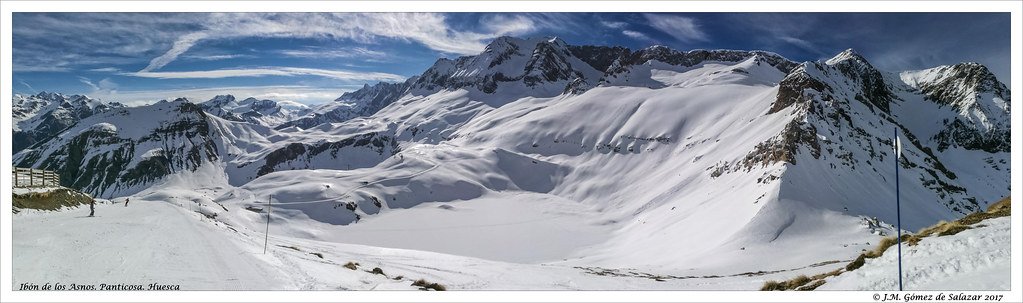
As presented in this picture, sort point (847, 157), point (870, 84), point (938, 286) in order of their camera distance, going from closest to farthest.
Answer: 1. point (938, 286)
2. point (847, 157)
3. point (870, 84)

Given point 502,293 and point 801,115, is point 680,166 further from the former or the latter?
point 502,293

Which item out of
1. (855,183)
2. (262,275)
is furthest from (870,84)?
(262,275)

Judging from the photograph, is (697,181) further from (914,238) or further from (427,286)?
(427,286)

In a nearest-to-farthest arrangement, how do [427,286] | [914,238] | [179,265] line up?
[914,238]
[179,265]
[427,286]

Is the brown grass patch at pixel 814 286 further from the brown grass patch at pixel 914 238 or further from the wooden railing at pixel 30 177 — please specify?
the wooden railing at pixel 30 177

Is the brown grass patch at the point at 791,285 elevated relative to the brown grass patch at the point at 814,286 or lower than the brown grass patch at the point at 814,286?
lower

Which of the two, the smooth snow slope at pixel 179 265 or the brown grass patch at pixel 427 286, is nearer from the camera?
the smooth snow slope at pixel 179 265

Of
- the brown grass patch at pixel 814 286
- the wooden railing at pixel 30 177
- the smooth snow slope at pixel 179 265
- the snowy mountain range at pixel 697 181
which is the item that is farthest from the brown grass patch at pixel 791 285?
the wooden railing at pixel 30 177

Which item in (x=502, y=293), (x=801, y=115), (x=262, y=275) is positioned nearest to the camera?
(x=502, y=293)

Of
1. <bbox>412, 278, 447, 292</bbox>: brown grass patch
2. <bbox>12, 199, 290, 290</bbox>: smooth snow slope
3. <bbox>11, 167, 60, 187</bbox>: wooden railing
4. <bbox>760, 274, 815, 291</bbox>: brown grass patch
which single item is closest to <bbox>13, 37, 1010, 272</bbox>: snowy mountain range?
<bbox>760, 274, 815, 291</bbox>: brown grass patch

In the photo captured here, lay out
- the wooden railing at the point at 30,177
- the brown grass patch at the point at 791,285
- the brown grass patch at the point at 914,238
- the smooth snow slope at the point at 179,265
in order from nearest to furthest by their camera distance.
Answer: the brown grass patch at the point at 914,238 → the brown grass patch at the point at 791,285 → the smooth snow slope at the point at 179,265 → the wooden railing at the point at 30,177

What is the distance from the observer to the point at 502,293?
63.2 ft

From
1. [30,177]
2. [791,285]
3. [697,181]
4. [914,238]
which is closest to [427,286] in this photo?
[791,285]

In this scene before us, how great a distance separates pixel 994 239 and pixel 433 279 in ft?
74.6
